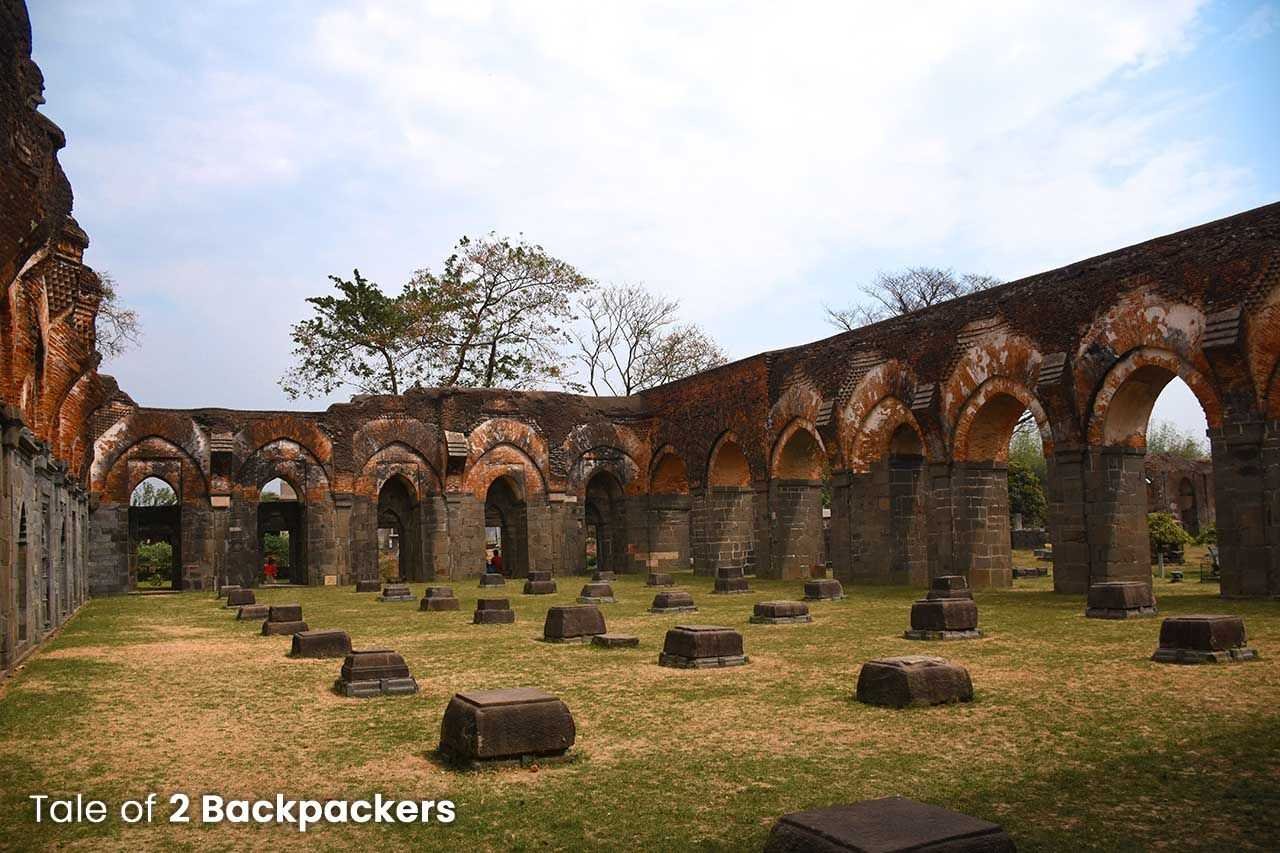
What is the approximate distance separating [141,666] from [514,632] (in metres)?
4.46

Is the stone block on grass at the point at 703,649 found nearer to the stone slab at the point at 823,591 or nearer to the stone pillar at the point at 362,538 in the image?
the stone slab at the point at 823,591

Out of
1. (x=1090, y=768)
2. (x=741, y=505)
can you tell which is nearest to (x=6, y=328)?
(x=1090, y=768)

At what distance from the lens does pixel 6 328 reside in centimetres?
1204

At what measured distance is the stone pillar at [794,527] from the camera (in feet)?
82.3

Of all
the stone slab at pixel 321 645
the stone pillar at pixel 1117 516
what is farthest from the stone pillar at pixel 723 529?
the stone slab at pixel 321 645

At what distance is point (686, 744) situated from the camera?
682 cm

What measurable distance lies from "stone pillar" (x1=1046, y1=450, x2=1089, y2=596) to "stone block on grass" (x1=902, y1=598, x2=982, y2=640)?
6.45 m

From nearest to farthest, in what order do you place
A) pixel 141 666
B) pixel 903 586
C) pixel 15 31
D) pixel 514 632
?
pixel 15 31 < pixel 141 666 < pixel 514 632 < pixel 903 586

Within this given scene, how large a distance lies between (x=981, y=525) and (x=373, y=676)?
555 inches

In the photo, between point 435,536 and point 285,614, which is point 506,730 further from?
point 435,536

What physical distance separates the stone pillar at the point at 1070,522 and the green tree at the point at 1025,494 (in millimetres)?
21526

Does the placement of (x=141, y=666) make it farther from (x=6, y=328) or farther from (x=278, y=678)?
(x=6, y=328)

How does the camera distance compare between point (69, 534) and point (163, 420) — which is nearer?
point (69, 534)

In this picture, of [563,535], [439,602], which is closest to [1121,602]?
[439,602]
